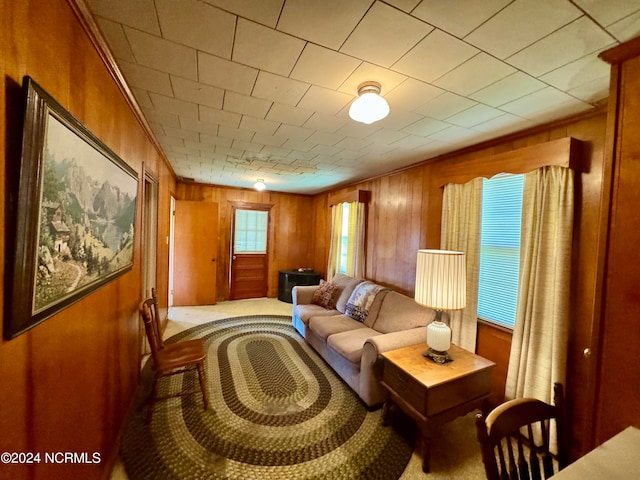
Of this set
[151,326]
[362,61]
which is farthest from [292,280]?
[362,61]

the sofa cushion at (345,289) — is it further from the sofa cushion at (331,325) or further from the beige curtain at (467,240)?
the beige curtain at (467,240)

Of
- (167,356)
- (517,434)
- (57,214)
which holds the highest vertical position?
(57,214)

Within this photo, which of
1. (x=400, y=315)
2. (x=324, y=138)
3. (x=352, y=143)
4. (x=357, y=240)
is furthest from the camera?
(x=357, y=240)

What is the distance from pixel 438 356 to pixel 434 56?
1.88m

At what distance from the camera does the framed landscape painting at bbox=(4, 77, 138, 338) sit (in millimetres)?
745

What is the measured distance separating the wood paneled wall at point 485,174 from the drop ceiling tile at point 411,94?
95 cm

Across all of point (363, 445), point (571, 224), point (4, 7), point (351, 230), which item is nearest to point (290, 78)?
point (4, 7)

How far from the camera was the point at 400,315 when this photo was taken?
2.60 m

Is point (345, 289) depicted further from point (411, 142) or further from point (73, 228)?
point (73, 228)

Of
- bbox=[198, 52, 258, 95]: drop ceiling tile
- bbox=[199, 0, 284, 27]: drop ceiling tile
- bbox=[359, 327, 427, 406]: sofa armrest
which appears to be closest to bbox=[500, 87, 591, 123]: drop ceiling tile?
bbox=[199, 0, 284, 27]: drop ceiling tile

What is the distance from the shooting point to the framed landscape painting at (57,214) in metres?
0.75

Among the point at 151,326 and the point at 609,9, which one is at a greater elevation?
the point at 609,9

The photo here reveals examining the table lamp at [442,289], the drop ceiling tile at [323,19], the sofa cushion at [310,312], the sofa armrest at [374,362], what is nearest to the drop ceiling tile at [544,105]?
the table lamp at [442,289]

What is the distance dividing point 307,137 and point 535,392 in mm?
2704
